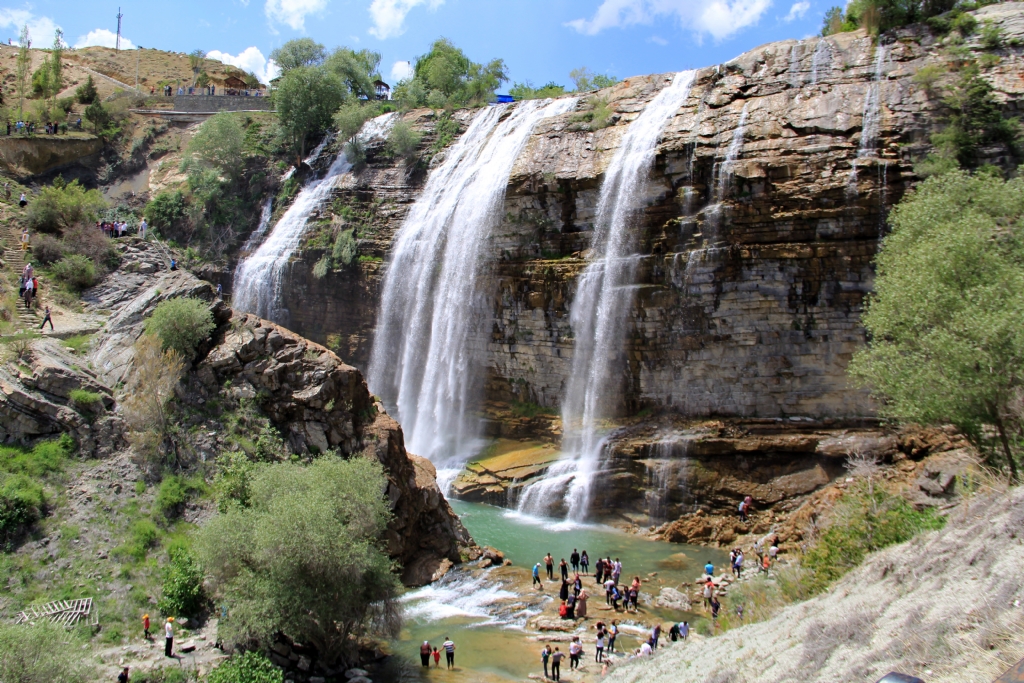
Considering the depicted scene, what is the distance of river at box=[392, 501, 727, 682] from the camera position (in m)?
16.8

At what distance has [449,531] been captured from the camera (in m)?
22.6

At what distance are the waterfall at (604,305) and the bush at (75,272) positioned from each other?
1895 cm

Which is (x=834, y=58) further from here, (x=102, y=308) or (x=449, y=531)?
(x=102, y=308)

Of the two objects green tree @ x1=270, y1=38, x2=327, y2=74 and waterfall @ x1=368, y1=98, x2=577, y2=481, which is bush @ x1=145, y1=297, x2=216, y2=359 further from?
green tree @ x1=270, y1=38, x2=327, y2=74

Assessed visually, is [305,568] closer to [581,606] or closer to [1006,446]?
[581,606]

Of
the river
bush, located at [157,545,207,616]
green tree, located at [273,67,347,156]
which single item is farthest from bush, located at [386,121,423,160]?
bush, located at [157,545,207,616]

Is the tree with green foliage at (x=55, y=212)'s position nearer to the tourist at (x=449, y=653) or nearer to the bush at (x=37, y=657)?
the bush at (x=37, y=657)

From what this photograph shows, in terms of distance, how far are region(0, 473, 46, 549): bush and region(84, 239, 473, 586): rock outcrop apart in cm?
436

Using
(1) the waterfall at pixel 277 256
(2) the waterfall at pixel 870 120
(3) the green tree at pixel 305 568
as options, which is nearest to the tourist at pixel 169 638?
(3) the green tree at pixel 305 568

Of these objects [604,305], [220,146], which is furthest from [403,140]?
[604,305]

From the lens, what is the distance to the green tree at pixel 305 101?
52.0 meters

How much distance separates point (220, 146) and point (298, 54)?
609 inches

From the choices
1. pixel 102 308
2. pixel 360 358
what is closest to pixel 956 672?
pixel 102 308

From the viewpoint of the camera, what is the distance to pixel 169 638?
1459 cm
